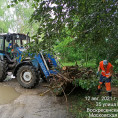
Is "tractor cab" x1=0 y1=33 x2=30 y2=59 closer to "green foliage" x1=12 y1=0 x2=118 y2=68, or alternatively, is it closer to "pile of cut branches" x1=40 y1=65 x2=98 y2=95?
"pile of cut branches" x1=40 y1=65 x2=98 y2=95

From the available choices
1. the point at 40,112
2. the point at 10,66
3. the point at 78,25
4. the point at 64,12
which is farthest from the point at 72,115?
the point at 10,66

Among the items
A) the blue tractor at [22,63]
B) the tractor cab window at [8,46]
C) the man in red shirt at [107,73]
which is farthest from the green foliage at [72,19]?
the tractor cab window at [8,46]

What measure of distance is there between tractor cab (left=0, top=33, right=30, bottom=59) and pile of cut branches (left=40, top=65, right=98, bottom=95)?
330 cm

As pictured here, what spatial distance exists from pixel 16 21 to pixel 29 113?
101 feet

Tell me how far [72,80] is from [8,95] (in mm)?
2743

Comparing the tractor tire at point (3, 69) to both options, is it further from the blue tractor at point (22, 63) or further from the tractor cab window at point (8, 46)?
the tractor cab window at point (8, 46)

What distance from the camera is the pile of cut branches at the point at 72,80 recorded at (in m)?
5.03

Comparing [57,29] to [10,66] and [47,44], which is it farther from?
[10,66]

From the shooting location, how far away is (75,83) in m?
5.26

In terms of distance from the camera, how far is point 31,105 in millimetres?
4965

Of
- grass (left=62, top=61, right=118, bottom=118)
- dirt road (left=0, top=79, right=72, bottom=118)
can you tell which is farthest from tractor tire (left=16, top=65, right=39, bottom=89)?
grass (left=62, top=61, right=118, bottom=118)

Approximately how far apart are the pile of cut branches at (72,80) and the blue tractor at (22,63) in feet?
2.93

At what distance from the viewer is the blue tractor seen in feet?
22.3

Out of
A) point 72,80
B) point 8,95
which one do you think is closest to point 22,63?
point 8,95
